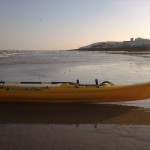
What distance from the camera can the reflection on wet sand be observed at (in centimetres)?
722

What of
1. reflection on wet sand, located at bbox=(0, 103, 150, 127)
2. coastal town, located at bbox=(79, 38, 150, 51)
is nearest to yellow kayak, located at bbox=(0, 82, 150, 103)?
reflection on wet sand, located at bbox=(0, 103, 150, 127)

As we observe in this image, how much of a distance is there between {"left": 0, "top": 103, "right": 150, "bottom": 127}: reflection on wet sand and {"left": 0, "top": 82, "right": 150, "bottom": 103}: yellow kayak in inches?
7.5

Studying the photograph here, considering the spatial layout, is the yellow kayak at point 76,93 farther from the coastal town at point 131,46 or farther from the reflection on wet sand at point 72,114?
the coastal town at point 131,46

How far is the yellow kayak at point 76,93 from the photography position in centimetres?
871

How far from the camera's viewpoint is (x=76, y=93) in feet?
28.9

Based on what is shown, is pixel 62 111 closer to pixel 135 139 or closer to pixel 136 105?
pixel 136 105

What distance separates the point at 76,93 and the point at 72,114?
1.05m

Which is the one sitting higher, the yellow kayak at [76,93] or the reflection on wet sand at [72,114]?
the yellow kayak at [76,93]

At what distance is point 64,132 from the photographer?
249 inches

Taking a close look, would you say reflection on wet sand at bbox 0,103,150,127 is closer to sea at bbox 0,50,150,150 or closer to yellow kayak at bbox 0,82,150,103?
sea at bbox 0,50,150,150

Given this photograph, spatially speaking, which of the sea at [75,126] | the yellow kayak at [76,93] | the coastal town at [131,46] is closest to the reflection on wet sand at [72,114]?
the sea at [75,126]

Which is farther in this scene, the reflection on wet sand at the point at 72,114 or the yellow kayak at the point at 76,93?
the yellow kayak at the point at 76,93

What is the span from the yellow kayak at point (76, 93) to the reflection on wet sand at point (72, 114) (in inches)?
7.5

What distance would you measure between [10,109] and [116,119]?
3.15 m
